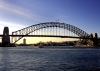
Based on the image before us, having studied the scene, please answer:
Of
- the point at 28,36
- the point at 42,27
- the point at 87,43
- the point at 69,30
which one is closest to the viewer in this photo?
the point at 28,36

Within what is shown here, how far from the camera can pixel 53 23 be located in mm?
136750

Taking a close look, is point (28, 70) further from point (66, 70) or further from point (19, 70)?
point (66, 70)

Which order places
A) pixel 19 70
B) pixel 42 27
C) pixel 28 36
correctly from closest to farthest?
pixel 19 70, pixel 28 36, pixel 42 27

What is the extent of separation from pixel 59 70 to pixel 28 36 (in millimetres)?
90371

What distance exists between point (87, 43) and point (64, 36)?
88.7m

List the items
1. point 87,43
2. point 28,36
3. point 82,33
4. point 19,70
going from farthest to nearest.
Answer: point 87,43 < point 82,33 < point 28,36 < point 19,70

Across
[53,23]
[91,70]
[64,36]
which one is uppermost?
[53,23]

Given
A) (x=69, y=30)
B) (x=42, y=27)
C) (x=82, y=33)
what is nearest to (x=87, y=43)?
(x=82, y=33)

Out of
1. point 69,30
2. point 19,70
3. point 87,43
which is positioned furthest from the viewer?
point 87,43

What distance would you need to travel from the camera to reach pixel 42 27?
132 meters

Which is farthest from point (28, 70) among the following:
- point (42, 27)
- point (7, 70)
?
point (42, 27)

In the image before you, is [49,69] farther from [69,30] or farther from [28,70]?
[69,30]

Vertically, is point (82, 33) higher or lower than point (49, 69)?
higher

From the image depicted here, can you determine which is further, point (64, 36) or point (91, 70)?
point (64, 36)
